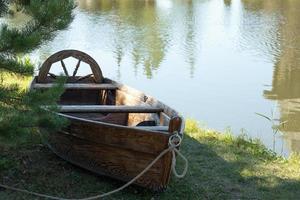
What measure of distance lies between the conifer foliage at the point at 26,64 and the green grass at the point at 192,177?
0.79 meters

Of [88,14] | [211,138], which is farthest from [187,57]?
[88,14]

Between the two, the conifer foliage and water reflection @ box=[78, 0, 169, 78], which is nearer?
the conifer foliage

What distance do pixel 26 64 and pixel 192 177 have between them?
2226 millimetres

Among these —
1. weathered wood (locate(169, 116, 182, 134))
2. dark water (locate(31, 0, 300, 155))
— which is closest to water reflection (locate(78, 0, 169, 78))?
dark water (locate(31, 0, 300, 155))

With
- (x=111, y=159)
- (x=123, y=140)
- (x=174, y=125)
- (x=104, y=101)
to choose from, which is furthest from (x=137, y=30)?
(x=174, y=125)

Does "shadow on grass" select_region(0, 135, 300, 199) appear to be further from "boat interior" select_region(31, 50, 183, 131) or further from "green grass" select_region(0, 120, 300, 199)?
"boat interior" select_region(31, 50, 183, 131)

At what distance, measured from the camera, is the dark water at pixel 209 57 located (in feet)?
35.4

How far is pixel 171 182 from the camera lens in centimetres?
553

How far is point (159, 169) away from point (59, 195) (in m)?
A: 0.92

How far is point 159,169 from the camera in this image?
5043mm

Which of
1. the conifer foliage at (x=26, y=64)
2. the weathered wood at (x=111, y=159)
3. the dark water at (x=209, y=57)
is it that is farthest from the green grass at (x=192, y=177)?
the dark water at (x=209, y=57)

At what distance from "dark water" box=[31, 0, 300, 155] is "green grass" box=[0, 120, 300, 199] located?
1419mm

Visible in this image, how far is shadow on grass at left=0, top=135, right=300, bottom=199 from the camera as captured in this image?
5.22 m

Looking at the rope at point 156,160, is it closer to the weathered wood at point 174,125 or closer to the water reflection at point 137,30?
the weathered wood at point 174,125
